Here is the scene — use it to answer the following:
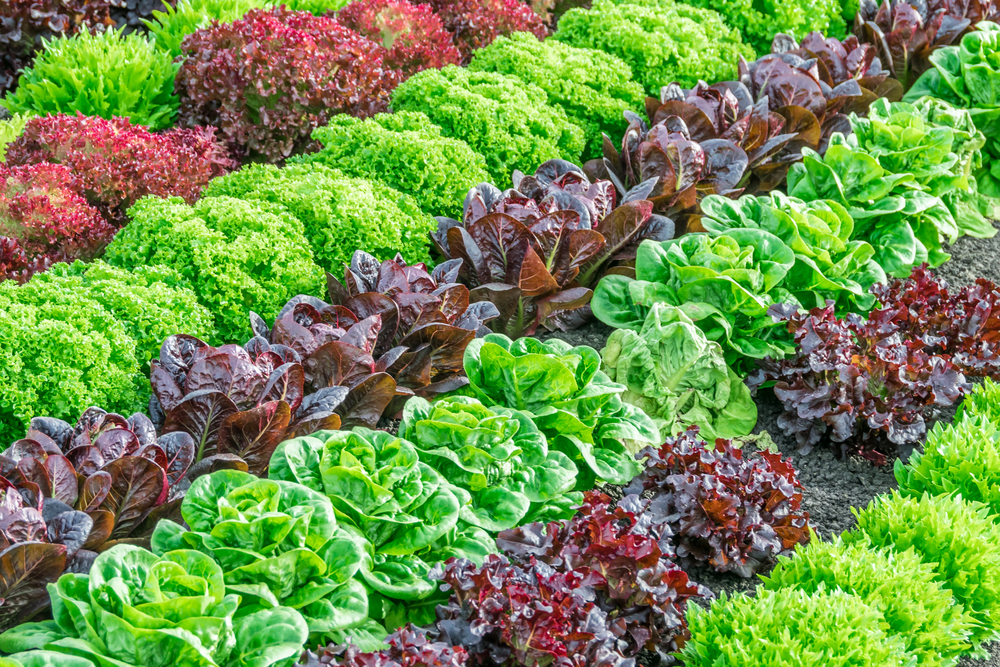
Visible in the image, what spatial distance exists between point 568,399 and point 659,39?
3.89 metres

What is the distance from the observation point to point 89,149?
4.86 meters

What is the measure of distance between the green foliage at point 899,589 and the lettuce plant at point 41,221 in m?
3.97

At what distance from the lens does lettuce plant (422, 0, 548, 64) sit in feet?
22.7

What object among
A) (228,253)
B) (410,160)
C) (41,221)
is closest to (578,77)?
(410,160)

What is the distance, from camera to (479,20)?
690 cm

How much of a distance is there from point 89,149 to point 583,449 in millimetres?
3424

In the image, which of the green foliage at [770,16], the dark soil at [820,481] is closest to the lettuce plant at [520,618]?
the dark soil at [820,481]

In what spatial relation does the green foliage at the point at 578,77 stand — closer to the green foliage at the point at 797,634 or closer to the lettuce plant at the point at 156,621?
the green foliage at the point at 797,634

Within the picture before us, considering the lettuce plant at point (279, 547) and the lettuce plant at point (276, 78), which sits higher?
the lettuce plant at point (276, 78)

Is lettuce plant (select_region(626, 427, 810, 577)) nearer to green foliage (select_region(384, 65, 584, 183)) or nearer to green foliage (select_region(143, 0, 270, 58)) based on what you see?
green foliage (select_region(384, 65, 584, 183))

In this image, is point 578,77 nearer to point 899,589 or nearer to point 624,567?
point 624,567

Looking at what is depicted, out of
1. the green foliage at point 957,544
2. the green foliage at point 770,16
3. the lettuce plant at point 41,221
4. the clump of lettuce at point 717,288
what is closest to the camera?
the green foliage at point 957,544

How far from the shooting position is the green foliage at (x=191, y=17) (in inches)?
253

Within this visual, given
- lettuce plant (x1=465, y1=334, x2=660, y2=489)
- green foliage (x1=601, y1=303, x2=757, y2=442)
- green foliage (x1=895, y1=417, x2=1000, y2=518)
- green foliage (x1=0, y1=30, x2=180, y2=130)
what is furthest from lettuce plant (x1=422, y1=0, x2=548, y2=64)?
green foliage (x1=895, y1=417, x2=1000, y2=518)
